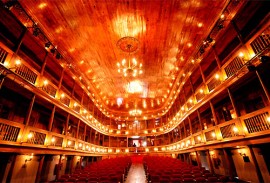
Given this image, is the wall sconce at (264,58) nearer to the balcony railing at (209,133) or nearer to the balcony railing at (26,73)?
the balcony railing at (209,133)

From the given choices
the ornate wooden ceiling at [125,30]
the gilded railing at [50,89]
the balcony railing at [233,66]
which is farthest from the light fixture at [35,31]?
the balcony railing at [233,66]

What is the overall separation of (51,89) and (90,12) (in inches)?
244

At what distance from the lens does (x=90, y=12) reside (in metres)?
8.12

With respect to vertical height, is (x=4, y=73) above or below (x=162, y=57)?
below

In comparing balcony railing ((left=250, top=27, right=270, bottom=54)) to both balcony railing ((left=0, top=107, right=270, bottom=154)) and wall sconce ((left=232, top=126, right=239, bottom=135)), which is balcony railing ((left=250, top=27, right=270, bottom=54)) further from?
wall sconce ((left=232, top=126, right=239, bottom=135))

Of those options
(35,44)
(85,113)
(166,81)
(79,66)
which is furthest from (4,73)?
(166,81)

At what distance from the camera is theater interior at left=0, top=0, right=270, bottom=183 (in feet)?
23.3

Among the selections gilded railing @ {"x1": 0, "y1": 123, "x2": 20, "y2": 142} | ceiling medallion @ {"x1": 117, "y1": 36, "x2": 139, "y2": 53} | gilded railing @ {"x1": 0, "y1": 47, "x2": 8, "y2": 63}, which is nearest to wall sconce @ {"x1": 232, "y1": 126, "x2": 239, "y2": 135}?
ceiling medallion @ {"x1": 117, "y1": 36, "x2": 139, "y2": 53}

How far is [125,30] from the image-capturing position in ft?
30.8

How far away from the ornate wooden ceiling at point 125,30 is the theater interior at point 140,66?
2.4 inches

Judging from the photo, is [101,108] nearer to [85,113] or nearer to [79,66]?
[85,113]

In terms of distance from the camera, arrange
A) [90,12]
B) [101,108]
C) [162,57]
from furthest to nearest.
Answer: [101,108] < [162,57] < [90,12]

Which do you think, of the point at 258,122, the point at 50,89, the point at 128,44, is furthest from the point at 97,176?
the point at 128,44

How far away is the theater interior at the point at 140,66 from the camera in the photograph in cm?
711
